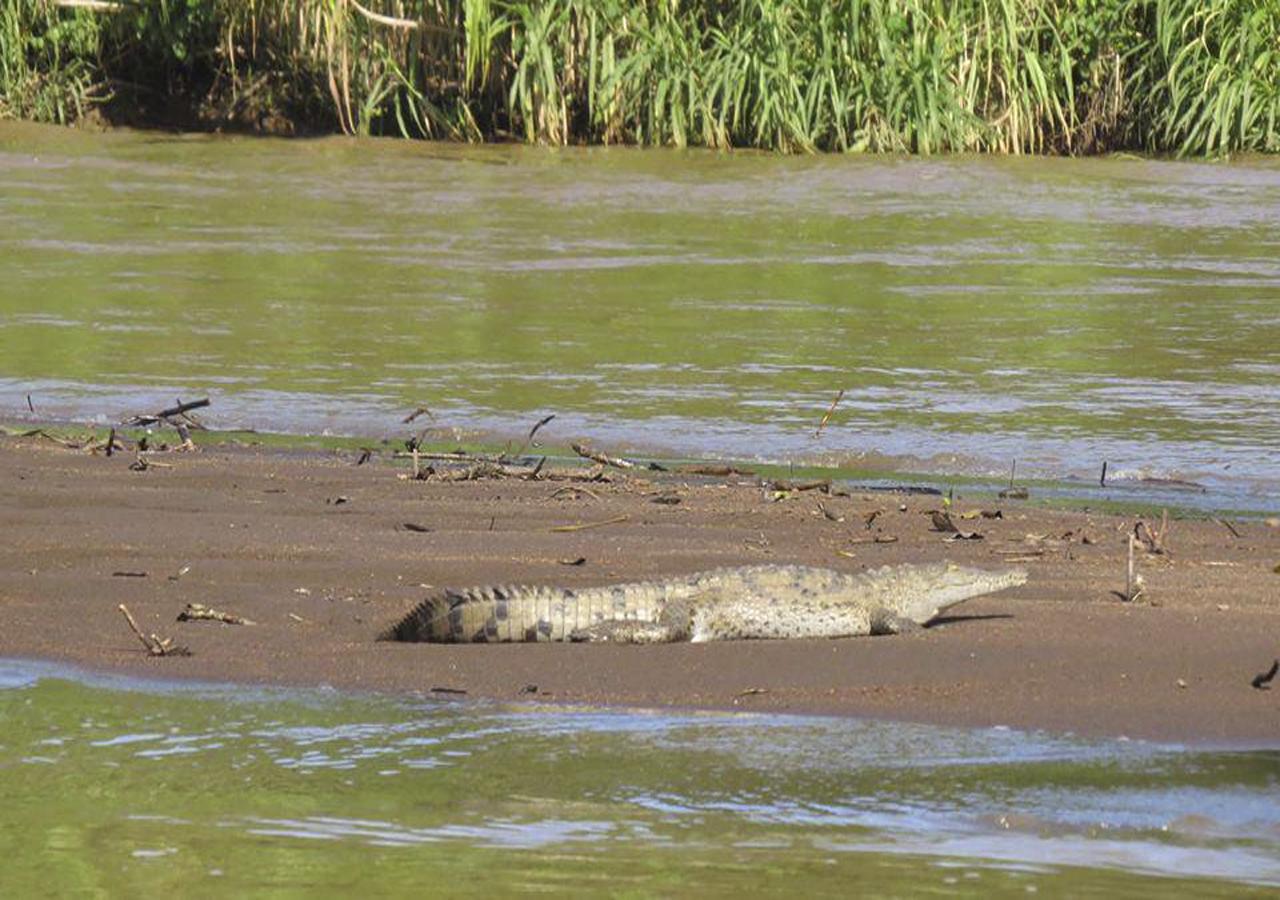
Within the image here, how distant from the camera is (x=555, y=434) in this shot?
9.14 m

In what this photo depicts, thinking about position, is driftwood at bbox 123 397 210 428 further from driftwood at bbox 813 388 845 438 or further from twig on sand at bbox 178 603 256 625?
twig on sand at bbox 178 603 256 625

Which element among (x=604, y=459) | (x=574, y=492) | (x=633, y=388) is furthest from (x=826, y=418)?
(x=574, y=492)

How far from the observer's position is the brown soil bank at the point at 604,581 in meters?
5.26

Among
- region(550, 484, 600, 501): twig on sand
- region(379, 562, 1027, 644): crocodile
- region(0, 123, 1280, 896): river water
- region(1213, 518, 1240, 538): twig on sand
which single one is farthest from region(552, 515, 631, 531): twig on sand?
region(1213, 518, 1240, 538): twig on sand

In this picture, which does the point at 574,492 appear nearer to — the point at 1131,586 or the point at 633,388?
the point at 1131,586

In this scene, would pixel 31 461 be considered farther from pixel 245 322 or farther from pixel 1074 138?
pixel 1074 138

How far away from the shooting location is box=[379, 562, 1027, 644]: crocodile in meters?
5.77

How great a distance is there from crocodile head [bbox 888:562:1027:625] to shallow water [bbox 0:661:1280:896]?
3.39ft

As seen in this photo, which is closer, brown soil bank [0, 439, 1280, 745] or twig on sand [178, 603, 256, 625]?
brown soil bank [0, 439, 1280, 745]

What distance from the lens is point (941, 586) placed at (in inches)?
240

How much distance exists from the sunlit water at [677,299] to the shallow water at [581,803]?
145 inches

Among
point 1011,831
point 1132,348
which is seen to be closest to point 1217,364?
point 1132,348

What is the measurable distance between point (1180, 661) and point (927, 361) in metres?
5.31

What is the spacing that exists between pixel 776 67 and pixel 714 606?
12.3 m
